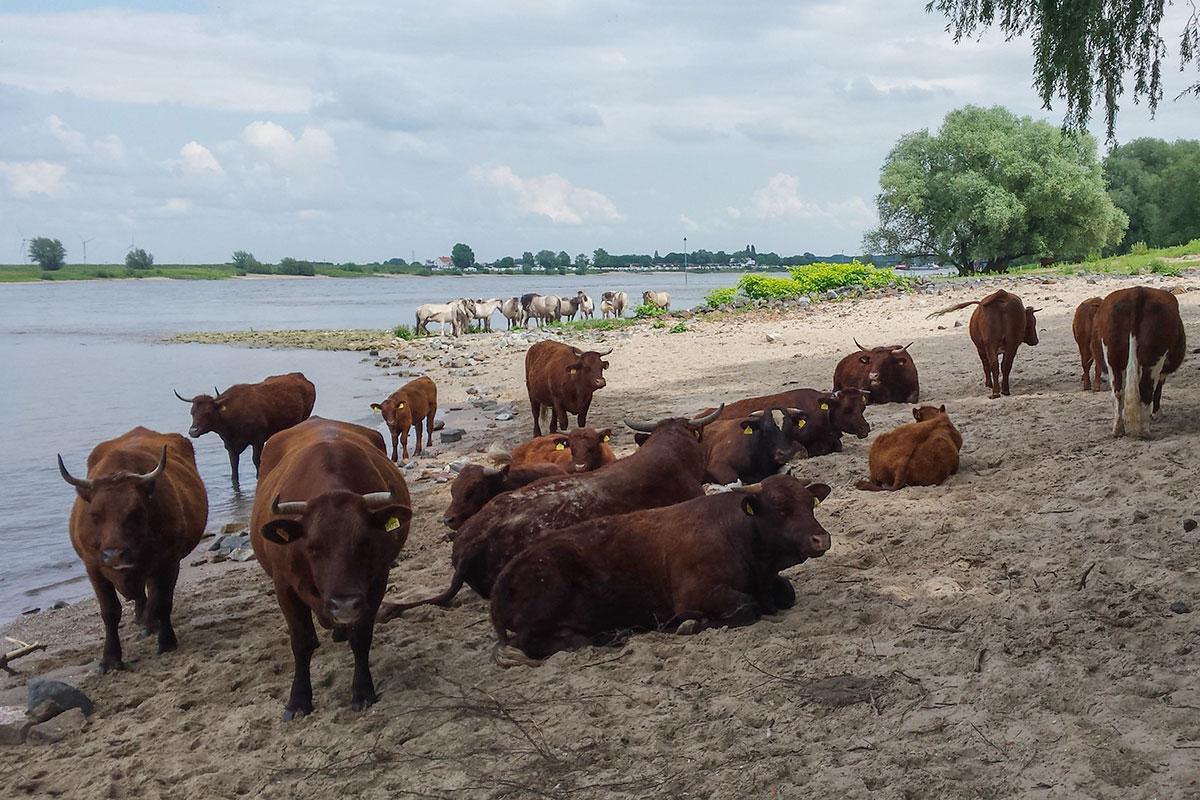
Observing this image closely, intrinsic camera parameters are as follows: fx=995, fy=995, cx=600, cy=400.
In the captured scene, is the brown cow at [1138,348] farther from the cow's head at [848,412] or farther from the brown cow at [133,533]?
the brown cow at [133,533]

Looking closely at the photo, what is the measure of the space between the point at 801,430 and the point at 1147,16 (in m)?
5.33

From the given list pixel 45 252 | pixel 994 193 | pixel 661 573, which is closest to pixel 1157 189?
pixel 994 193

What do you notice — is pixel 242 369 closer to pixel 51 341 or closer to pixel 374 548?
pixel 51 341

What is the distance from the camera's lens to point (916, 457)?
888 cm

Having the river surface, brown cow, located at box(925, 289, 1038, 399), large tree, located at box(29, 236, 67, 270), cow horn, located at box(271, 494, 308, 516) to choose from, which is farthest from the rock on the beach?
large tree, located at box(29, 236, 67, 270)

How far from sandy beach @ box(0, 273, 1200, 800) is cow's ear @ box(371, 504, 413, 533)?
39.2 inches

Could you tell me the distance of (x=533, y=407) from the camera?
15305 millimetres

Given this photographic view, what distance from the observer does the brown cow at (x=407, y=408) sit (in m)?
14.3

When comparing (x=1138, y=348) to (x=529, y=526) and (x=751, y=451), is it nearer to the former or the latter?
(x=751, y=451)

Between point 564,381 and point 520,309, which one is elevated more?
point 520,309

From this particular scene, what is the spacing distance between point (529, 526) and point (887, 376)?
8100 millimetres

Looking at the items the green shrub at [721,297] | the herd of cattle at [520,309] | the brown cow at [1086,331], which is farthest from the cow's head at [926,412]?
the herd of cattle at [520,309]

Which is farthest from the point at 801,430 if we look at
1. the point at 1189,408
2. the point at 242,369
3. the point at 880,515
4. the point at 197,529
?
the point at 242,369

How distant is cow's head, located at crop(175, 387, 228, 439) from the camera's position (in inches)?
543
